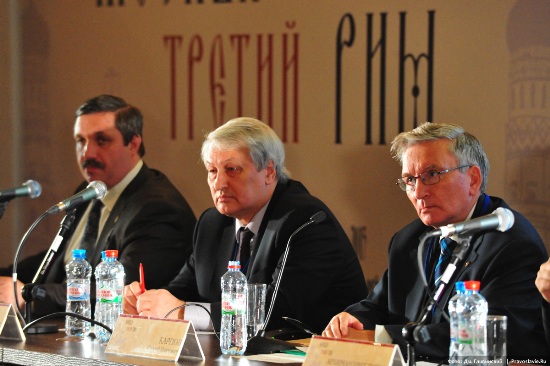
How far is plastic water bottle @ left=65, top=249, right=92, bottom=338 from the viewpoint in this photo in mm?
3324

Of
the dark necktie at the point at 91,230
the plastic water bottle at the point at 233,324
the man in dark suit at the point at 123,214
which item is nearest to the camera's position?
the plastic water bottle at the point at 233,324

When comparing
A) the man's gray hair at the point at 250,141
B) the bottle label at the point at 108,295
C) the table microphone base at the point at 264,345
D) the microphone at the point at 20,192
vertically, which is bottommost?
the table microphone base at the point at 264,345

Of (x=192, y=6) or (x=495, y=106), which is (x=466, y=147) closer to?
(x=495, y=106)

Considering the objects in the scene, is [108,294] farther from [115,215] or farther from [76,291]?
[115,215]

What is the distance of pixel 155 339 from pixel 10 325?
0.69m

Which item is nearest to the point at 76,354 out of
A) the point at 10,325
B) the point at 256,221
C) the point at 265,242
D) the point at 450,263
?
the point at 10,325

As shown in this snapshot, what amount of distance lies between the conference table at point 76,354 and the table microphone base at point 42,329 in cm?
3

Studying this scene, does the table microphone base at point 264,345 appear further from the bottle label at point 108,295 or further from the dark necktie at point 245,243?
the dark necktie at point 245,243

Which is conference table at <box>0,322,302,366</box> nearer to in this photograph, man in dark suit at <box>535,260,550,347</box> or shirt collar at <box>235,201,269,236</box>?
shirt collar at <box>235,201,269,236</box>

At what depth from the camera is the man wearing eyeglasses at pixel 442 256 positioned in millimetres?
2799

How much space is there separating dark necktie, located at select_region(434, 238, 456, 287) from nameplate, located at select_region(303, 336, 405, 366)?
2.32 ft

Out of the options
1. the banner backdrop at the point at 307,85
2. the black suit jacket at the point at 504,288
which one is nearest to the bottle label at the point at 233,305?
the black suit jacket at the point at 504,288

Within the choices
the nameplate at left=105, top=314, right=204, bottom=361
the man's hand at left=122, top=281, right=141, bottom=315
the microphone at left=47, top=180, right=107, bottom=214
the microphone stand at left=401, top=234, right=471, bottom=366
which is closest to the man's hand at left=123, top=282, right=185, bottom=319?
the man's hand at left=122, top=281, right=141, bottom=315

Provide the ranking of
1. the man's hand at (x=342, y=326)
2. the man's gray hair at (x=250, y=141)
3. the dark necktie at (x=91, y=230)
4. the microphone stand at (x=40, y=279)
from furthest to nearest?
the dark necktie at (x=91, y=230), the man's gray hair at (x=250, y=141), the microphone stand at (x=40, y=279), the man's hand at (x=342, y=326)
